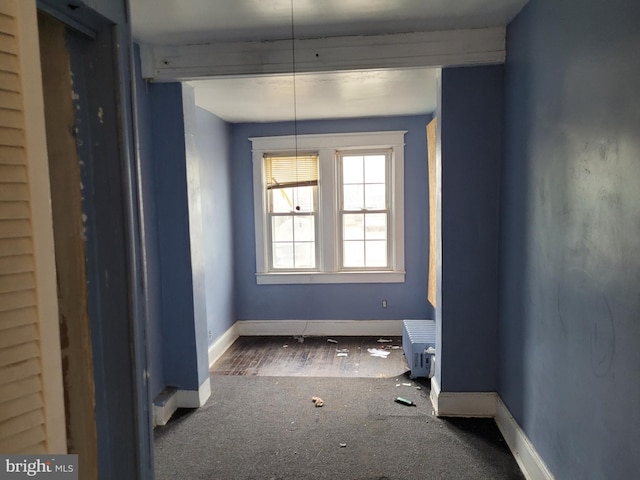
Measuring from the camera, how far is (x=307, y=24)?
8.45 ft

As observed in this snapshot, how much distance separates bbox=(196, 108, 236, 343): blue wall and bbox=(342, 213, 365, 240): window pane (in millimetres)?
1368

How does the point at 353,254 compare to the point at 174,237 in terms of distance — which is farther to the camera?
the point at 353,254

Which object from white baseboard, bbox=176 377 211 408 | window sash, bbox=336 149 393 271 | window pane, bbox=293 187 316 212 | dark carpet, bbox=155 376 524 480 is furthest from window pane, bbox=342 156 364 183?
white baseboard, bbox=176 377 211 408

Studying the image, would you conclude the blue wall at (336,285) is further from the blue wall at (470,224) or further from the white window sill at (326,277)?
the blue wall at (470,224)

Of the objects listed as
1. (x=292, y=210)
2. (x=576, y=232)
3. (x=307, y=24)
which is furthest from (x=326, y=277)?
(x=576, y=232)

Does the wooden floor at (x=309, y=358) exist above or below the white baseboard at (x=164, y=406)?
below

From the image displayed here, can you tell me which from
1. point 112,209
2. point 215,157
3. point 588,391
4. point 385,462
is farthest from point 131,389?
point 215,157

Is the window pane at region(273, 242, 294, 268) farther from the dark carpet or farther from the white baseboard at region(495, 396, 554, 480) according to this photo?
the white baseboard at region(495, 396, 554, 480)

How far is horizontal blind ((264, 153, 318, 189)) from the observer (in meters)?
4.99

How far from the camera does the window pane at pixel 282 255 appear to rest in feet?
17.0

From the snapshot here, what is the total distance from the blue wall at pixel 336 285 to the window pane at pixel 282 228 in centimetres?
27

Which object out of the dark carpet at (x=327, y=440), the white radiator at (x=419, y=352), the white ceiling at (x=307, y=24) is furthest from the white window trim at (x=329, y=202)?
the dark carpet at (x=327, y=440)

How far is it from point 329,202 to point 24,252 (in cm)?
431

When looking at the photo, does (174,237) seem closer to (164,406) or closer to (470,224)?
(164,406)
